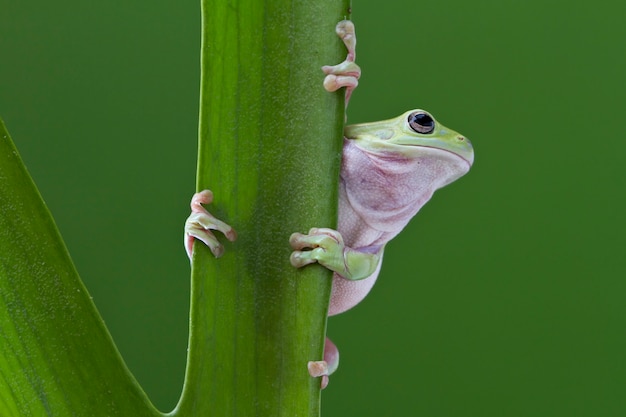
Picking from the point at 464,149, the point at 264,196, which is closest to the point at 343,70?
the point at 264,196

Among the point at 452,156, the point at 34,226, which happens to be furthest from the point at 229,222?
the point at 452,156

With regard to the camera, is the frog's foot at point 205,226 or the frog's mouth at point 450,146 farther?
the frog's mouth at point 450,146

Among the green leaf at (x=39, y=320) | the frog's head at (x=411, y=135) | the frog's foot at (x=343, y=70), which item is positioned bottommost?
the green leaf at (x=39, y=320)

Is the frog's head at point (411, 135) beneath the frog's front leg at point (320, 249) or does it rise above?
above

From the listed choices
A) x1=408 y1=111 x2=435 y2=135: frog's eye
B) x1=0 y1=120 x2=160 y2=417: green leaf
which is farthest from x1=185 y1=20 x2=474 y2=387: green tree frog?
x1=0 y1=120 x2=160 y2=417: green leaf

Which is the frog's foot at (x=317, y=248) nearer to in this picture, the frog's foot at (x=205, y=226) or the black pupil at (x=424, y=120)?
the frog's foot at (x=205, y=226)

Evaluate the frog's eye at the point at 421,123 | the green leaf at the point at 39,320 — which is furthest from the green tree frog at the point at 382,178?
the green leaf at the point at 39,320

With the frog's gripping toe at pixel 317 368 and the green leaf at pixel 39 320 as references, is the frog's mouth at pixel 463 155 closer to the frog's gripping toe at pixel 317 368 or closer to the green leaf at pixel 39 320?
the frog's gripping toe at pixel 317 368
